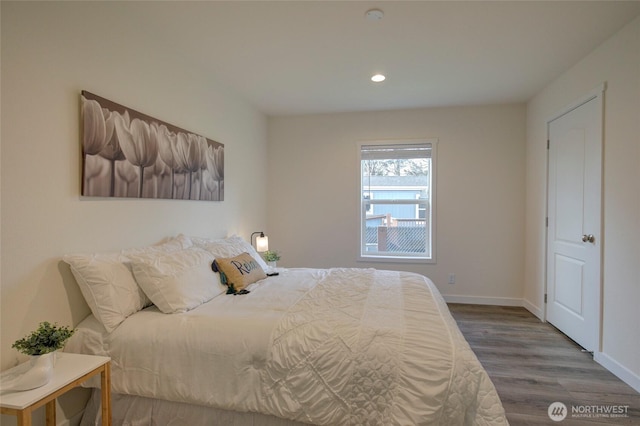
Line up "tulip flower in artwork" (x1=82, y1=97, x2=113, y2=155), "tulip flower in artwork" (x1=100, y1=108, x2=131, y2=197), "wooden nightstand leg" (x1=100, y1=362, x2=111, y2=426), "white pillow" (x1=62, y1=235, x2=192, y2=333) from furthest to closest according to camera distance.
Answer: "tulip flower in artwork" (x1=100, y1=108, x2=131, y2=197)
"tulip flower in artwork" (x1=82, y1=97, x2=113, y2=155)
"white pillow" (x1=62, y1=235, x2=192, y2=333)
"wooden nightstand leg" (x1=100, y1=362, x2=111, y2=426)

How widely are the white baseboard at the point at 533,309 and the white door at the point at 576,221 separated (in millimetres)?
95

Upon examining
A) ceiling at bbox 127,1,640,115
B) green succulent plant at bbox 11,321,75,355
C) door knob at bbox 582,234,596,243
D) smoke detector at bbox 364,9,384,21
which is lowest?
green succulent plant at bbox 11,321,75,355

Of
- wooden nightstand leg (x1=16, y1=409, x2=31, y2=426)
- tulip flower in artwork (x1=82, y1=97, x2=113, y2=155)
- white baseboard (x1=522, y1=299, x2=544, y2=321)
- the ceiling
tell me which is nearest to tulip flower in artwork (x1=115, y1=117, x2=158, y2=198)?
tulip flower in artwork (x1=82, y1=97, x2=113, y2=155)

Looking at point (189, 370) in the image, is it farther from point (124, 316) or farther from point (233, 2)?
point (233, 2)

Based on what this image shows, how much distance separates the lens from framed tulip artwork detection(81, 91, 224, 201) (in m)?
1.83

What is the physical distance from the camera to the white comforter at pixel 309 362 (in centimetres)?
132

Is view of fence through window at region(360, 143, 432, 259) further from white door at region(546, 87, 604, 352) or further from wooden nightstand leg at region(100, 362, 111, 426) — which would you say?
wooden nightstand leg at region(100, 362, 111, 426)

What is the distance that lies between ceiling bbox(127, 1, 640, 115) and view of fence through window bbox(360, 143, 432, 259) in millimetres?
901

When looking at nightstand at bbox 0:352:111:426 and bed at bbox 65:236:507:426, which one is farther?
bed at bbox 65:236:507:426

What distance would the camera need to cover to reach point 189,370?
61.5 inches

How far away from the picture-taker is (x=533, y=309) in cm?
367

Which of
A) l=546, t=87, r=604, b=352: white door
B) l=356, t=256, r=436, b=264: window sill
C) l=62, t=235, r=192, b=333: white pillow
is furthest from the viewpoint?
l=356, t=256, r=436, b=264: window sill

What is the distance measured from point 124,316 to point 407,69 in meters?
2.91

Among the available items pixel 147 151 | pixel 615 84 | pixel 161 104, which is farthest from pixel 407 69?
pixel 147 151
